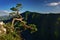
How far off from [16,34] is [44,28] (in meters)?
18.6

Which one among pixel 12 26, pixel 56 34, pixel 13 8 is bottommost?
pixel 56 34

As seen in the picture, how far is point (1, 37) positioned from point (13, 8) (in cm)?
168

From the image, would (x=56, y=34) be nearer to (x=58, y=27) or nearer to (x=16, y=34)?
(x=58, y=27)

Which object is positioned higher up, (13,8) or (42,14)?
(13,8)

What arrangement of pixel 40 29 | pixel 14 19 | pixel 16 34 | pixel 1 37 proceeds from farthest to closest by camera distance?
pixel 40 29 → pixel 14 19 → pixel 16 34 → pixel 1 37

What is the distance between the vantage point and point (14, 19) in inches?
294

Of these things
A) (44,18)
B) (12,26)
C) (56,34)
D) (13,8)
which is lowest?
(56,34)

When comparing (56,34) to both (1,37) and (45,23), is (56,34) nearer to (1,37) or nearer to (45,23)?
(45,23)

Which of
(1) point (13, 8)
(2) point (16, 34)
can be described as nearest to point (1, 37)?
(2) point (16, 34)

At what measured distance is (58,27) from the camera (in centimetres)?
2525

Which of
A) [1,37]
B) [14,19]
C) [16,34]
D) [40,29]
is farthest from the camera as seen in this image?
[40,29]

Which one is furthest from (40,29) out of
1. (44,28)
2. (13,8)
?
(13,8)

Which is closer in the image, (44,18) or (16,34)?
(16,34)

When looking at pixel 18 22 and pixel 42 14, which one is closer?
pixel 18 22
